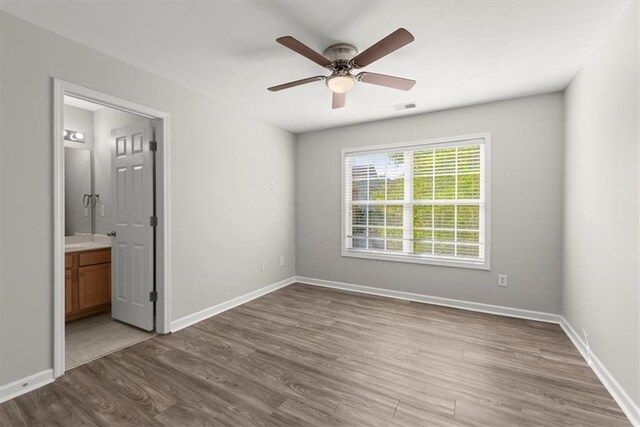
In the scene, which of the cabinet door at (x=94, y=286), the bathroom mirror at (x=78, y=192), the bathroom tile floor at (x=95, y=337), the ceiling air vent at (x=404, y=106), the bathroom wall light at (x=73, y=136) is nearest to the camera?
the bathroom tile floor at (x=95, y=337)

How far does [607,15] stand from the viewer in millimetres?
1925

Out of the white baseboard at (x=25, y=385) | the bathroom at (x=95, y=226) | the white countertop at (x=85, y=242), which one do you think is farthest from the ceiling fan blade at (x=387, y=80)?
the white countertop at (x=85, y=242)

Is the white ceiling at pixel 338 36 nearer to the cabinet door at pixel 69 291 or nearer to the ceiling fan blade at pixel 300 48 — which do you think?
the ceiling fan blade at pixel 300 48

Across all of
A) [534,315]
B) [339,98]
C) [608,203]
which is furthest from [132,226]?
[534,315]

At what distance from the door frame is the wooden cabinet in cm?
107

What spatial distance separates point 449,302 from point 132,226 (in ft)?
12.6

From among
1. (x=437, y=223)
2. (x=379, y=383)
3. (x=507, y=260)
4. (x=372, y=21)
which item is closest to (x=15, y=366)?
(x=379, y=383)

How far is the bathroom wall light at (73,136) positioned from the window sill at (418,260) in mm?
3922

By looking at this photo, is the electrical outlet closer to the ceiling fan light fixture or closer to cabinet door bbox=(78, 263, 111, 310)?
the ceiling fan light fixture

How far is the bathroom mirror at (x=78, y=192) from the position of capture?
12.5ft

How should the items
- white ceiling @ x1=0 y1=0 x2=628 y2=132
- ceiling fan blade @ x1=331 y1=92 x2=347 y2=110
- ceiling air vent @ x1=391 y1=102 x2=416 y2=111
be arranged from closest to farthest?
white ceiling @ x1=0 y1=0 x2=628 y2=132 < ceiling fan blade @ x1=331 y1=92 x2=347 y2=110 < ceiling air vent @ x1=391 y1=102 x2=416 y2=111

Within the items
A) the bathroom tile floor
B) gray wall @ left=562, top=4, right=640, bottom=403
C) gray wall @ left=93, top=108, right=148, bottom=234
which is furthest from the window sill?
gray wall @ left=93, top=108, right=148, bottom=234

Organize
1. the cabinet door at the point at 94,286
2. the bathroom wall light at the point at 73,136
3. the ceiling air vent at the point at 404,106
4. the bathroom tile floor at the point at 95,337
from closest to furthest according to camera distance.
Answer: the bathroom tile floor at the point at 95,337 → the cabinet door at the point at 94,286 → the ceiling air vent at the point at 404,106 → the bathroom wall light at the point at 73,136

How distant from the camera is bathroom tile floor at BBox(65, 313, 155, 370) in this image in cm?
250
